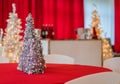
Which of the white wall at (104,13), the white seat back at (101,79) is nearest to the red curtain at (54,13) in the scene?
the white wall at (104,13)

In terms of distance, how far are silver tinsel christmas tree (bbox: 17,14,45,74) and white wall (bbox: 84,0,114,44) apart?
5.50 metres

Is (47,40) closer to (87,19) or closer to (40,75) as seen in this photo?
(40,75)

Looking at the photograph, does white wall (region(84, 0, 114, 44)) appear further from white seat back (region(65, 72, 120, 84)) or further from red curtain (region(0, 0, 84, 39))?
white seat back (region(65, 72, 120, 84))

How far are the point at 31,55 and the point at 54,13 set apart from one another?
5.20 m

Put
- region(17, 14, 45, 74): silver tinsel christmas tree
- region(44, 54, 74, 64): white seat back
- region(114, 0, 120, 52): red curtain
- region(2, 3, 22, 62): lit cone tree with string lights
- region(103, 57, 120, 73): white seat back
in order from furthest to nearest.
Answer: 1. region(114, 0, 120, 52): red curtain
2. region(2, 3, 22, 62): lit cone tree with string lights
3. region(44, 54, 74, 64): white seat back
4. region(103, 57, 120, 73): white seat back
5. region(17, 14, 45, 74): silver tinsel christmas tree

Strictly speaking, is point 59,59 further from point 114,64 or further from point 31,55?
point 31,55

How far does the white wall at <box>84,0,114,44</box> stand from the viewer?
739 cm

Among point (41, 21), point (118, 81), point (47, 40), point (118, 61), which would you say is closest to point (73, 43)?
point (47, 40)

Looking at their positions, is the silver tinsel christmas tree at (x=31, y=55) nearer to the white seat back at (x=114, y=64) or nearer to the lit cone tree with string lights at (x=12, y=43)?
the white seat back at (x=114, y=64)

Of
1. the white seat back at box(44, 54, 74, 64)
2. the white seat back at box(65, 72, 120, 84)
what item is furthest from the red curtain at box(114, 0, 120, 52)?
the white seat back at box(65, 72, 120, 84)

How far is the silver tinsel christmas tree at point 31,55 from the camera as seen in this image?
189 centimetres

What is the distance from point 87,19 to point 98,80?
20.0 ft

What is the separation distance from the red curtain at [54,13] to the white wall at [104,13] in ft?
0.56

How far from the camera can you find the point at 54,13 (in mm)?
7035
